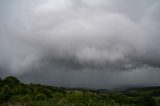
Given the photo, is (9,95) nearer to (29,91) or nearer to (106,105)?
(29,91)

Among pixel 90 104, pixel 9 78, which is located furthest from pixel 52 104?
pixel 9 78

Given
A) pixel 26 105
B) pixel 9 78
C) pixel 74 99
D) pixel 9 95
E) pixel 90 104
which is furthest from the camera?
pixel 9 78

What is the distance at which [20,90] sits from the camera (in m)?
111

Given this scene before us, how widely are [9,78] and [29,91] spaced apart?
35.1 m

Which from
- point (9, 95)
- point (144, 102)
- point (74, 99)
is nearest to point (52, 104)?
point (74, 99)

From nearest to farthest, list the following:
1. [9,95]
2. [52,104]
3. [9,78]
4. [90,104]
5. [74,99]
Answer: [52,104], [90,104], [74,99], [9,95], [9,78]

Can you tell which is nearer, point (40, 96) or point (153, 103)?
point (40, 96)

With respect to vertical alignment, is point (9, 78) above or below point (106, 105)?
above

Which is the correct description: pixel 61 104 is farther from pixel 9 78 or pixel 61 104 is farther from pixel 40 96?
pixel 9 78

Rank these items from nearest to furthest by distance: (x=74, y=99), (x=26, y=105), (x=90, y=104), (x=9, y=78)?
(x=26, y=105) → (x=90, y=104) → (x=74, y=99) → (x=9, y=78)

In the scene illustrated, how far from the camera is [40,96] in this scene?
100688 millimetres

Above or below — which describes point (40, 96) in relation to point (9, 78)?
below

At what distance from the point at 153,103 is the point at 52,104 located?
4237 centimetres

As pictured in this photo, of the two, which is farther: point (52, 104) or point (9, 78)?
point (9, 78)
